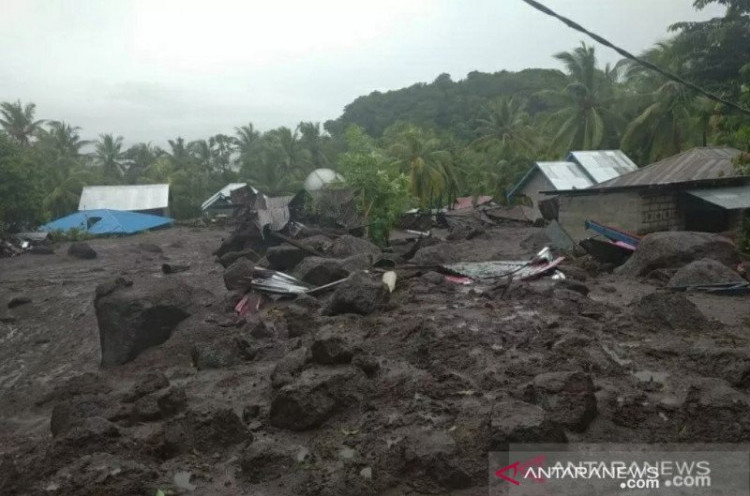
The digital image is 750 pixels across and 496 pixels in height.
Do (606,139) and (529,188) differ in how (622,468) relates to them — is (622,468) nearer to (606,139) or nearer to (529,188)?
(529,188)

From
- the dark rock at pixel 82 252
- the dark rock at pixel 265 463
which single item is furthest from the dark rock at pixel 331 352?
the dark rock at pixel 82 252

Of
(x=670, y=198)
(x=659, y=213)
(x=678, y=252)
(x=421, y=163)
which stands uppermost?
(x=421, y=163)

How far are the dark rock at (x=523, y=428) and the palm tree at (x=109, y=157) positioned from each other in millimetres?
56323

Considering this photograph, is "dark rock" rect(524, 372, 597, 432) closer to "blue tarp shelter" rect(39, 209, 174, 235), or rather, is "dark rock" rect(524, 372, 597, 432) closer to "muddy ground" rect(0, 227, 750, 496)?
"muddy ground" rect(0, 227, 750, 496)

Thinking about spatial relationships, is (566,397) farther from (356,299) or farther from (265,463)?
(356,299)

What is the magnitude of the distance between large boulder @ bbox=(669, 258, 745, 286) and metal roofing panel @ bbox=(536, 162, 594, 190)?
17.5 metres

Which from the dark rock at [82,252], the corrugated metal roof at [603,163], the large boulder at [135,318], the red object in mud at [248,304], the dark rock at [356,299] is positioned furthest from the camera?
the corrugated metal roof at [603,163]

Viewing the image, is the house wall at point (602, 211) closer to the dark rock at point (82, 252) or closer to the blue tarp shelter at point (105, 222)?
the dark rock at point (82, 252)

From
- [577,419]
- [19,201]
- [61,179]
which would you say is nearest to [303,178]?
[61,179]

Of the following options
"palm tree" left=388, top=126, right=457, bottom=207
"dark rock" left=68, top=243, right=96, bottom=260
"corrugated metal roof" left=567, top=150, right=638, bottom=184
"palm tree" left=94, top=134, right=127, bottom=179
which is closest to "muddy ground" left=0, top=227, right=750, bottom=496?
"dark rock" left=68, top=243, right=96, bottom=260

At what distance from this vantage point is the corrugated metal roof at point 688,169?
676 inches

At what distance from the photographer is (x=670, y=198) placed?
17625mm

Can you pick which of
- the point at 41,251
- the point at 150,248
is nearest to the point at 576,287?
the point at 150,248

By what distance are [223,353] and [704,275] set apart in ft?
28.6
